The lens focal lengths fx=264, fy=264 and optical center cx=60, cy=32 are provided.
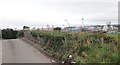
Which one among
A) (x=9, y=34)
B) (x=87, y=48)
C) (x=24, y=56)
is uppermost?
(x=87, y=48)

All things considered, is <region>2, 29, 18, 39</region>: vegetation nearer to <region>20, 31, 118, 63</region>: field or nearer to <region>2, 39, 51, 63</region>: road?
<region>2, 39, 51, 63</region>: road

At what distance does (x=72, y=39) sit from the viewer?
14539mm

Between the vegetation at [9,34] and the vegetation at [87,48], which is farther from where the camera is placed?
the vegetation at [9,34]

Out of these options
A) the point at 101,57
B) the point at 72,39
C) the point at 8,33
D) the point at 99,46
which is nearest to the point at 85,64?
the point at 101,57

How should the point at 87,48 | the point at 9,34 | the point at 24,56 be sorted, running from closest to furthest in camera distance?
the point at 87,48 → the point at 24,56 → the point at 9,34

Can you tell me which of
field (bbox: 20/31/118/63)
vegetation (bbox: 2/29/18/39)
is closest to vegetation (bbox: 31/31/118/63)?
field (bbox: 20/31/118/63)

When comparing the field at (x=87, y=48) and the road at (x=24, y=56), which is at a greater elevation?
the field at (x=87, y=48)

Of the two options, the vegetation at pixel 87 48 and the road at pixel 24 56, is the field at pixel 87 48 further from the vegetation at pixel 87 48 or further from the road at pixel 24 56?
the road at pixel 24 56

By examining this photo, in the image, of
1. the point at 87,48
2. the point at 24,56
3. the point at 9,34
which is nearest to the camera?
the point at 87,48

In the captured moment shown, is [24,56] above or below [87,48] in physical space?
below

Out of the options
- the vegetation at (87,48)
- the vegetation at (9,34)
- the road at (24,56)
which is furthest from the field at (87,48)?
the vegetation at (9,34)

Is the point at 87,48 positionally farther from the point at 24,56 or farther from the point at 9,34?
the point at 9,34

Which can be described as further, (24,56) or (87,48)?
(24,56)

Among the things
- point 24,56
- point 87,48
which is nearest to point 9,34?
point 24,56
